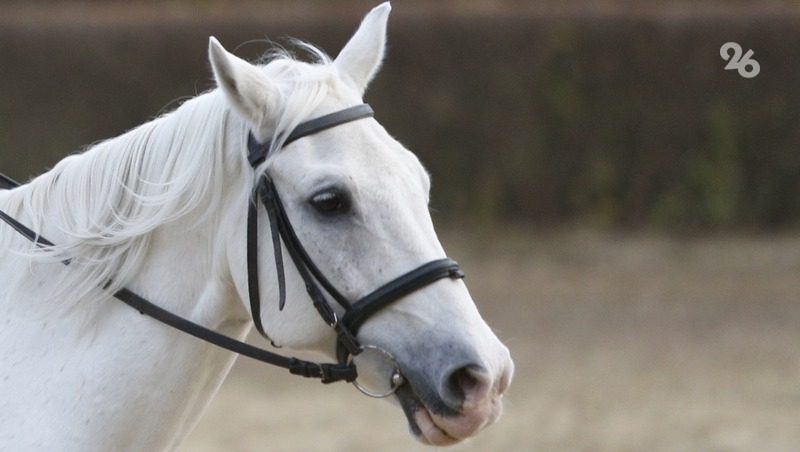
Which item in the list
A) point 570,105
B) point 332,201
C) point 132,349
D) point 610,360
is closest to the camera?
point 332,201

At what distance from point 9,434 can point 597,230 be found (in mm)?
9630

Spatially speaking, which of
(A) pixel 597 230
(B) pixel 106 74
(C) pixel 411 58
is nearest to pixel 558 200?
(A) pixel 597 230

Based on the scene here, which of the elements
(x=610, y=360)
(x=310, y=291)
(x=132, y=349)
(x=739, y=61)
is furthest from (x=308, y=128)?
(x=739, y=61)

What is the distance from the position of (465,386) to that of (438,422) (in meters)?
0.11

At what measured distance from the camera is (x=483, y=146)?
1198cm

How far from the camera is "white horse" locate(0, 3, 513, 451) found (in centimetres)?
269

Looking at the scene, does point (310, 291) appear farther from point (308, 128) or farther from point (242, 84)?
point (242, 84)

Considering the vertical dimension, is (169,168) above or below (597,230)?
above

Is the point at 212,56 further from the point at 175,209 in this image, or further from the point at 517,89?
the point at 517,89

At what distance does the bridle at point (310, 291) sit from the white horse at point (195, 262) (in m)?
0.02

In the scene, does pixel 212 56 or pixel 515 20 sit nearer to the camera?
pixel 212 56

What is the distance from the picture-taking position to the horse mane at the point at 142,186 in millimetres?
2889

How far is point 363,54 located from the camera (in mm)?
3125

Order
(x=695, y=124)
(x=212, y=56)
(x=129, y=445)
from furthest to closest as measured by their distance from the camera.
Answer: (x=695, y=124) < (x=129, y=445) < (x=212, y=56)
